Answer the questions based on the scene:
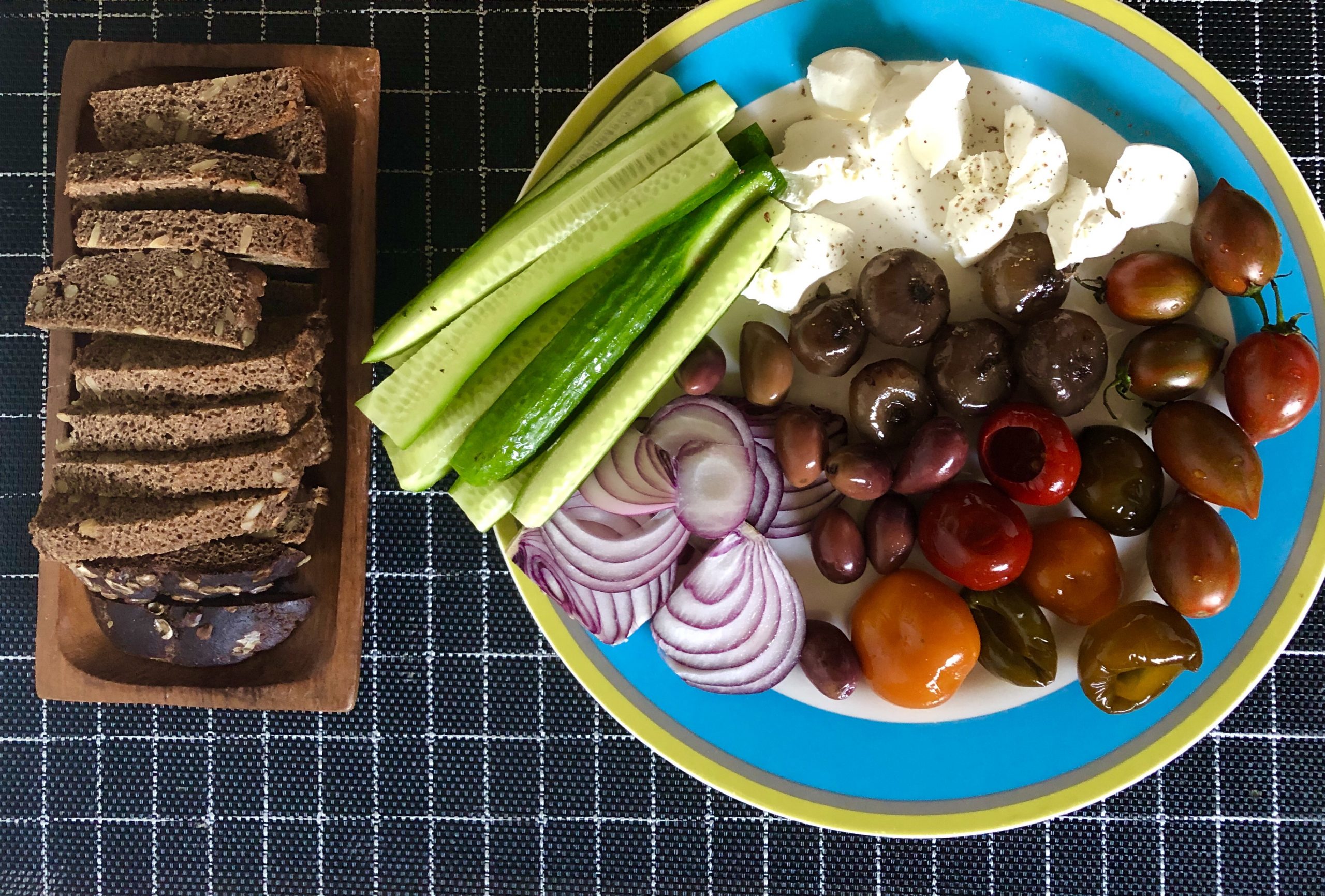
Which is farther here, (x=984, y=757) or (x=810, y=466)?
(x=984, y=757)

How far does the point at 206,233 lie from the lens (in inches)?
66.9

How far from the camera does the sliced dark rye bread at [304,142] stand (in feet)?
5.71

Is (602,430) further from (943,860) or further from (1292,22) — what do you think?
(1292,22)

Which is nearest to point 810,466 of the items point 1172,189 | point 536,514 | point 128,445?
point 536,514

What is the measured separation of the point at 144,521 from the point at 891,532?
153cm

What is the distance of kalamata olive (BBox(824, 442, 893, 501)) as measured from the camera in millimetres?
Result: 1550

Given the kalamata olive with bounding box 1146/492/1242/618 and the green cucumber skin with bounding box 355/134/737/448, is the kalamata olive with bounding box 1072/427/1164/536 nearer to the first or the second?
the kalamata olive with bounding box 1146/492/1242/618

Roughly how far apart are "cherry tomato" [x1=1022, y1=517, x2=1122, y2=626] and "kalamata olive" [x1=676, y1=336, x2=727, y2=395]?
0.72m

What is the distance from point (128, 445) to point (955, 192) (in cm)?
180

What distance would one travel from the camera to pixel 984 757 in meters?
1.70

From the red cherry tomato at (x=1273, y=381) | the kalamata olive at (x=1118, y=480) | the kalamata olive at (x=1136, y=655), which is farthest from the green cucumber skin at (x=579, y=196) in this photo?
the kalamata olive at (x=1136, y=655)

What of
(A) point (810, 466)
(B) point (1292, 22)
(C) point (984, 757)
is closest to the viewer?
(A) point (810, 466)

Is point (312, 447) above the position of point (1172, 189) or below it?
below

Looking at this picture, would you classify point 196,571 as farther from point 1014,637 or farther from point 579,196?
point 1014,637
